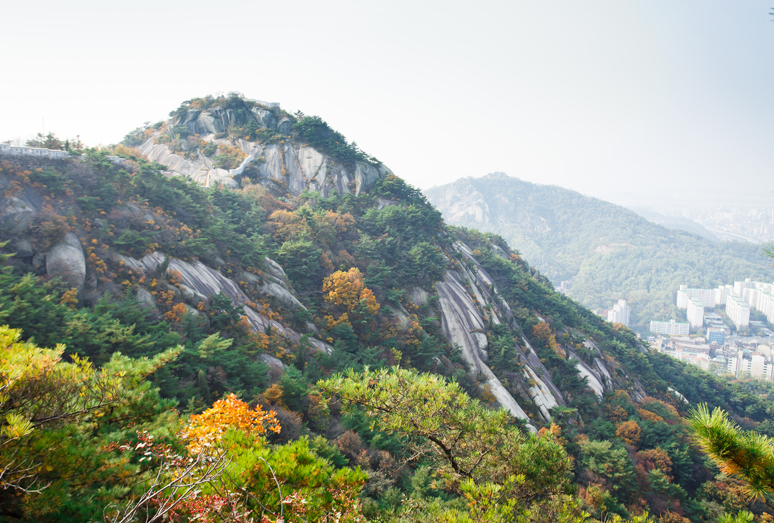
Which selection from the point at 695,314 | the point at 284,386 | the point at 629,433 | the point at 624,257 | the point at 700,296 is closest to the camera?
the point at 284,386

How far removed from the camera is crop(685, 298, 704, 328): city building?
4857 inches

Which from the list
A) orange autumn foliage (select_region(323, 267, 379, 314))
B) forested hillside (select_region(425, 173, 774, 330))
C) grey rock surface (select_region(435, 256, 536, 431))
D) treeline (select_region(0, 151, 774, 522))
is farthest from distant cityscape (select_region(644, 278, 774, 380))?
orange autumn foliage (select_region(323, 267, 379, 314))

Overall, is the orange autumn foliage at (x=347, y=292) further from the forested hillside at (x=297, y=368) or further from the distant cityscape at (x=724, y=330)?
the distant cityscape at (x=724, y=330)

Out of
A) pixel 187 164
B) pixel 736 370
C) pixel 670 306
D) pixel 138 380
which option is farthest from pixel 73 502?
pixel 670 306

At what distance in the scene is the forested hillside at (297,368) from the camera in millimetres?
4105

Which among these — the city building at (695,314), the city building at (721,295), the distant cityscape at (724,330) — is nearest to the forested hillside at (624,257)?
the city building at (695,314)

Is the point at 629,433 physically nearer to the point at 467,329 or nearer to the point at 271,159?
the point at 467,329

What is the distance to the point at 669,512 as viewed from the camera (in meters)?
14.8

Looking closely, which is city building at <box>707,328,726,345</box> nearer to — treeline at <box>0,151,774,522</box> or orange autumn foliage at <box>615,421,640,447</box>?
treeline at <box>0,151,774,522</box>

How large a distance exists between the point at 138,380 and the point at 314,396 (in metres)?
6.66

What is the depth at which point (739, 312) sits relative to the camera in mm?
123625

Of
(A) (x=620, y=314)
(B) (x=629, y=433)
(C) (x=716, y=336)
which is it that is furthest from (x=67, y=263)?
(C) (x=716, y=336)

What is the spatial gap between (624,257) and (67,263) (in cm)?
19736

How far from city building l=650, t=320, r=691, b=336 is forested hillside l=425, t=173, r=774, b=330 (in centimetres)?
381
